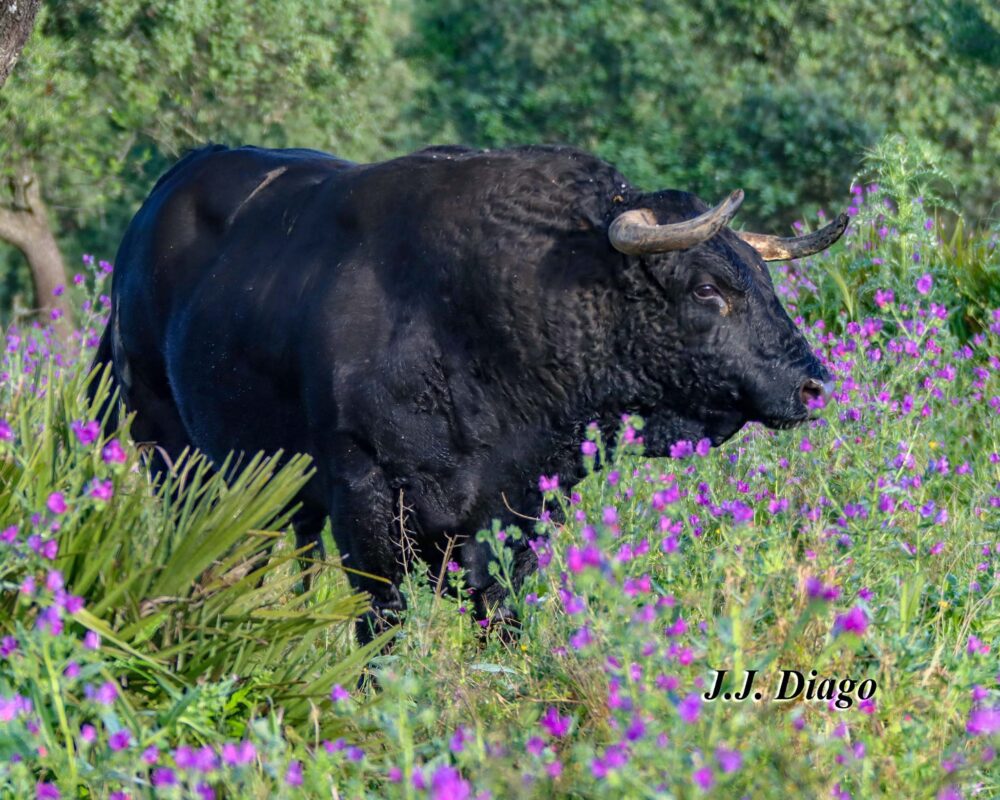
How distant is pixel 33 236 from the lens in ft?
56.3

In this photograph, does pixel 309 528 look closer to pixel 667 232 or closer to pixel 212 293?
pixel 212 293

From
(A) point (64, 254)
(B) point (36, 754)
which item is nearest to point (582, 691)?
(B) point (36, 754)

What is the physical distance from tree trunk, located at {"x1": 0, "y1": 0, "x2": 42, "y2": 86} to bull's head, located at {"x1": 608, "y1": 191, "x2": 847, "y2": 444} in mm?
2226

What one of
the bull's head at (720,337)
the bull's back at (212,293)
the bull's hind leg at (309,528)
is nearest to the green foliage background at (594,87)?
the bull's back at (212,293)

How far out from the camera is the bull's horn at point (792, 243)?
4918 millimetres

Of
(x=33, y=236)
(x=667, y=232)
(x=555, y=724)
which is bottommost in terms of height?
(x=33, y=236)

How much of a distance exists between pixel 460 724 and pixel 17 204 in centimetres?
1538

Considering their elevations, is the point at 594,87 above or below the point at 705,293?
below

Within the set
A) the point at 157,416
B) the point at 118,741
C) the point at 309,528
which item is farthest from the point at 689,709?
the point at 157,416

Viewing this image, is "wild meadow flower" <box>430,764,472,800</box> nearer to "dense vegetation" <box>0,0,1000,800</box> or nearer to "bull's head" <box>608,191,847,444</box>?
"dense vegetation" <box>0,0,1000,800</box>

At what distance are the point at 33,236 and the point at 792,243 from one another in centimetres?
1378

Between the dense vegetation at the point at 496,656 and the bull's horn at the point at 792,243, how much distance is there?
0.72 metres

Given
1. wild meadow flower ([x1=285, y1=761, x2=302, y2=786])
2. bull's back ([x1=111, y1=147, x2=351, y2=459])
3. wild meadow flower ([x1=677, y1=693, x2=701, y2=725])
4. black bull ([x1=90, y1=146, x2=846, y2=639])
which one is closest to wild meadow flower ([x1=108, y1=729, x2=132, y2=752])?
wild meadow flower ([x1=285, y1=761, x2=302, y2=786])

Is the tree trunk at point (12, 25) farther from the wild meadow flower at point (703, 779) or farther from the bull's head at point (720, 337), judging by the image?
the wild meadow flower at point (703, 779)
